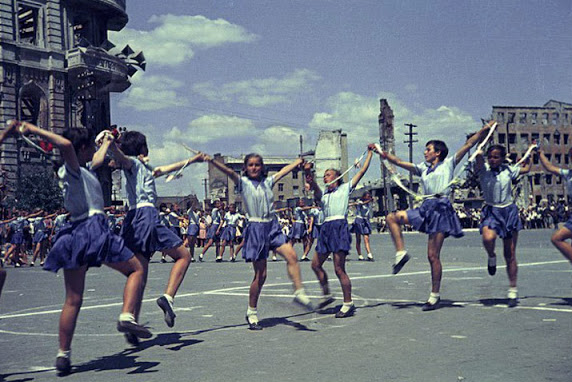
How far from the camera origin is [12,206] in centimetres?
3612

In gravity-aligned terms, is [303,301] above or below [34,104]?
below

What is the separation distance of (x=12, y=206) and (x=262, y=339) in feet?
107

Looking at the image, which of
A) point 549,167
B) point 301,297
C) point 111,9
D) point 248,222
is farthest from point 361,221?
point 111,9

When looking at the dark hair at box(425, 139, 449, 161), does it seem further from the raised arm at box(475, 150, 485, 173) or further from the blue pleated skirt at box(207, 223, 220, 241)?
the blue pleated skirt at box(207, 223, 220, 241)

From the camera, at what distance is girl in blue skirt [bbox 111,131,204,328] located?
701cm

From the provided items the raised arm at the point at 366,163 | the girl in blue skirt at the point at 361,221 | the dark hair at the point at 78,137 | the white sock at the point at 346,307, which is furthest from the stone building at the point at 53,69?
the dark hair at the point at 78,137

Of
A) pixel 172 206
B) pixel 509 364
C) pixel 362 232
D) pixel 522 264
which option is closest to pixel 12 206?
pixel 172 206

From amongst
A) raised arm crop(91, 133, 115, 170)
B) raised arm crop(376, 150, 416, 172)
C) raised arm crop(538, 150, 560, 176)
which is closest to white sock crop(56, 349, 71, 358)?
raised arm crop(91, 133, 115, 170)

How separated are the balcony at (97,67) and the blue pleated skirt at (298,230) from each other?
2219cm

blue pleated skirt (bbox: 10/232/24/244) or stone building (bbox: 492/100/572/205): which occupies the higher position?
stone building (bbox: 492/100/572/205)

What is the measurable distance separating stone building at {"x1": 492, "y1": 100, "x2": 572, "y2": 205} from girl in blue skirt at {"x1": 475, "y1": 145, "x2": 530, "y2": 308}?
8453 cm

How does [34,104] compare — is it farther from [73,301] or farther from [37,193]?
[73,301]

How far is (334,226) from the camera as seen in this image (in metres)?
8.86

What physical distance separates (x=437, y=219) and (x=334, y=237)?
1.33 m
